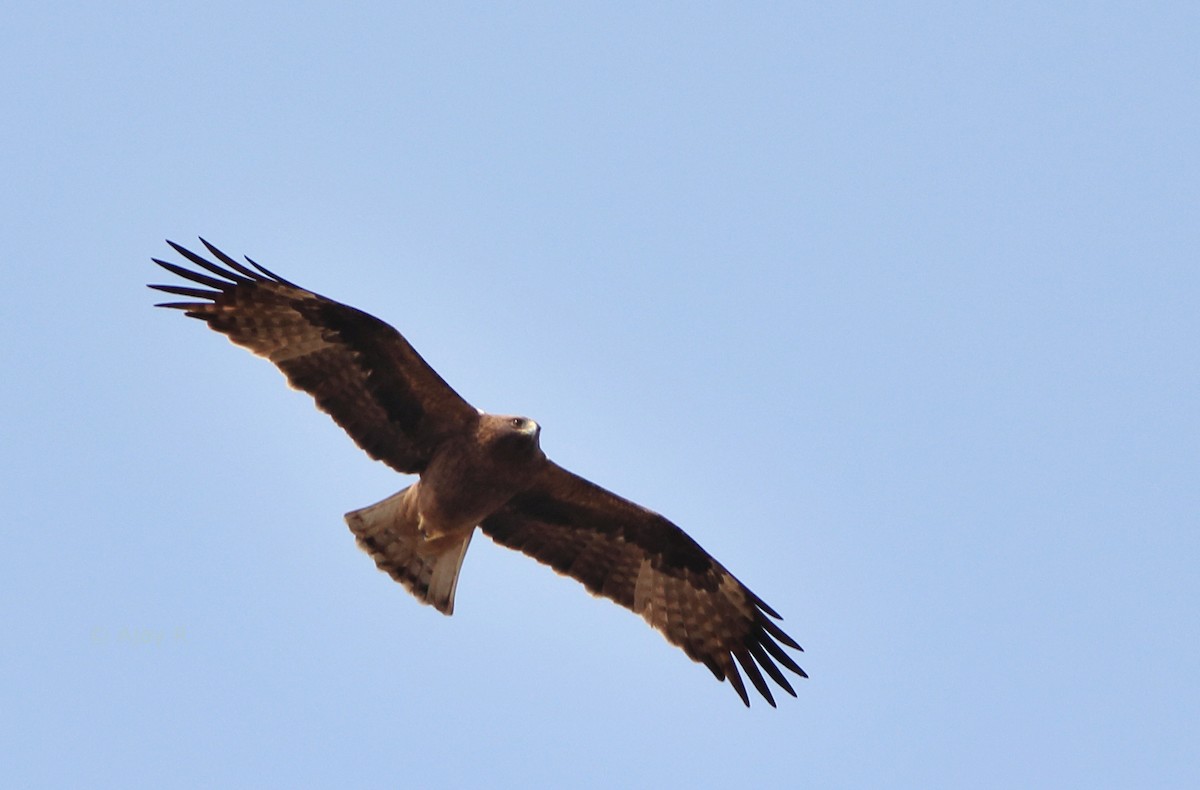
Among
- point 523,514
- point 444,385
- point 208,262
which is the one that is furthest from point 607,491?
point 208,262

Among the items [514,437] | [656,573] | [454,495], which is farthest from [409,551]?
[656,573]

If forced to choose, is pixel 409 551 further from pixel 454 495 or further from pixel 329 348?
pixel 329 348

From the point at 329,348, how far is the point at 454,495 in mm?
1366

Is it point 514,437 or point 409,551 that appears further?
point 409,551

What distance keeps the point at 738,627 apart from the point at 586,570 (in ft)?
4.05

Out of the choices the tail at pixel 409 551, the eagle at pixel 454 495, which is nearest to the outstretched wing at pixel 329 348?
the eagle at pixel 454 495

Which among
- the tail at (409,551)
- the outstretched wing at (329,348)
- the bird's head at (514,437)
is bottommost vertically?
the tail at (409,551)

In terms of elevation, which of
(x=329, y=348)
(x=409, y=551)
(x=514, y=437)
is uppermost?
(x=329, y=348)

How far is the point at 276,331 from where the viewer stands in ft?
39.8

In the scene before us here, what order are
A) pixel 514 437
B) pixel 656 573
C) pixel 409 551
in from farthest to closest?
pixel 656 573, pixel 409 551, pixel 514 437

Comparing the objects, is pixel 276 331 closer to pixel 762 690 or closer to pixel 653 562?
pixel 653 562

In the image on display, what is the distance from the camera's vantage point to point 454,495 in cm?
1198

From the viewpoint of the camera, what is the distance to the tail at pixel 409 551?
41.1 feet

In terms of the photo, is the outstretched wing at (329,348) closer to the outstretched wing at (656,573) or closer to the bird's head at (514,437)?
the bird's head at (514,437)
